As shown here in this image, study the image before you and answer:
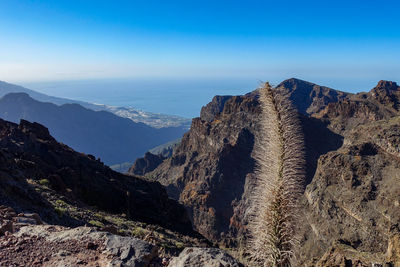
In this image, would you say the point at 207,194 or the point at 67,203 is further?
the point at 207,194

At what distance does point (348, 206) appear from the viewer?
1379 inches

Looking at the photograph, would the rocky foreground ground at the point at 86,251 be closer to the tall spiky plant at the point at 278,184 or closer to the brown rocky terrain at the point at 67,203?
the brown rocky terrain at the point at 67,203

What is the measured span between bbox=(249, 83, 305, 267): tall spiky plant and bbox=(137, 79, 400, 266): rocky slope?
2.17 feet

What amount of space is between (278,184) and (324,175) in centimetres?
4304

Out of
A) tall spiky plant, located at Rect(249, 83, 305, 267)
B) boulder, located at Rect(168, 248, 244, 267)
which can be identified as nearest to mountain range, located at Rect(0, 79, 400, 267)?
boulder, located at Rect(168, 248, 244, 267)

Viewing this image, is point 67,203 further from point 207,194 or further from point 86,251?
point 207,194

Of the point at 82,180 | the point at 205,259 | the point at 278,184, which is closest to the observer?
the point at 205,259

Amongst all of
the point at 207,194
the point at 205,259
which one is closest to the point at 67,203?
the point at 205,259

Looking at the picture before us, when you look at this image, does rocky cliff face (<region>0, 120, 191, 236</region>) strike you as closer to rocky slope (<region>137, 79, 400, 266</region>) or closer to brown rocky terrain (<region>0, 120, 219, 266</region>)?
brown rocky terrain (<region>0, 120, 219, 266</region>)

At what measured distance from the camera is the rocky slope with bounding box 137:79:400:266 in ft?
98.6

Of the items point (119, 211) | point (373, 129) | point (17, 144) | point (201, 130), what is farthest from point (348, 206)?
point (201, 130)

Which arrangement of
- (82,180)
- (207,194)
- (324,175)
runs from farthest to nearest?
(207,194) < (324,175) < (82,180)

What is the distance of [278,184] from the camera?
380cm

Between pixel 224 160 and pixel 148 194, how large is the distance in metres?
46.9
